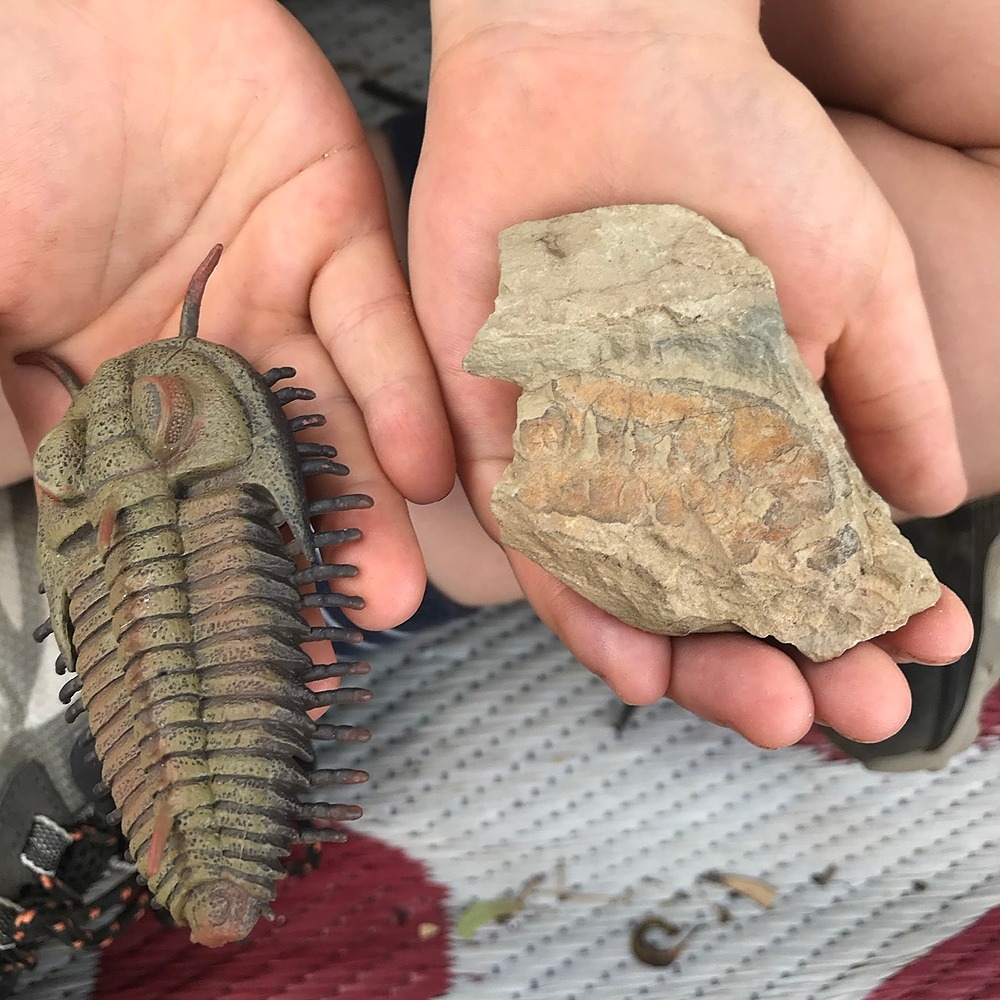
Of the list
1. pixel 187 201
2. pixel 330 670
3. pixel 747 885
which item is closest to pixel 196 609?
pixel 330 670

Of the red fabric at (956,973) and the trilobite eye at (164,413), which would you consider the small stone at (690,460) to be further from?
the red fabric at (956,973)

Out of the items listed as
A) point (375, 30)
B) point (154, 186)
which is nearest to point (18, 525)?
point (154, 186)

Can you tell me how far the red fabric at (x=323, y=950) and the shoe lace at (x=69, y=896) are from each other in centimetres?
5

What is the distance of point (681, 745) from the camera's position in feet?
5.12

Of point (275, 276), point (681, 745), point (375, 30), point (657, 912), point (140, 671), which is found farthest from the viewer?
point (375, 30)

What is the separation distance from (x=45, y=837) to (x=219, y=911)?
606 millimetres

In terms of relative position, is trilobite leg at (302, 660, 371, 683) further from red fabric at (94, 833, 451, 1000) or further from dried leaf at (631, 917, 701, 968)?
dried leaf at (631, 917, 701, 968)

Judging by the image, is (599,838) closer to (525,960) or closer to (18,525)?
(525,960)

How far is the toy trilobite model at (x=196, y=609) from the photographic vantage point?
895mm

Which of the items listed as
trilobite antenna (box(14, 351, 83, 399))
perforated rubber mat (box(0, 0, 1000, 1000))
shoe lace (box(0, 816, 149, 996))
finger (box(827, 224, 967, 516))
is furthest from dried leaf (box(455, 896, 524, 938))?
trilobite antenna (box(14, 351, 83, 399))

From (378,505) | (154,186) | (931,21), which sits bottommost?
Answer: (378,505)

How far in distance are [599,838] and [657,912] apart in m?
0.13

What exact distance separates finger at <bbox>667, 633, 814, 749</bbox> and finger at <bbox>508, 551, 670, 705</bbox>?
3cm

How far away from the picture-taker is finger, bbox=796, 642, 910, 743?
927mm
